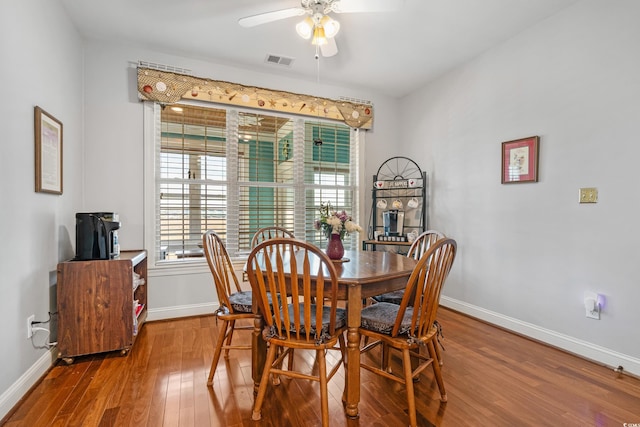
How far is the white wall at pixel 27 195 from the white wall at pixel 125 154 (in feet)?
1.28

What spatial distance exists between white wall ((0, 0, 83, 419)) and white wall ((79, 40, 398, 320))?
1.28ft

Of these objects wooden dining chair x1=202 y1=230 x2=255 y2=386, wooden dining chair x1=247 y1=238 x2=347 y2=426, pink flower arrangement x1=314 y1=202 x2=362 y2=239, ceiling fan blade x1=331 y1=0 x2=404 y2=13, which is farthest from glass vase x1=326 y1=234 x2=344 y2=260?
ceiling fan blade x1=331 y1=0 x2=404 y2=13

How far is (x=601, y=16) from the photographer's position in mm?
2350

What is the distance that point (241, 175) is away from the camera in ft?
11.9

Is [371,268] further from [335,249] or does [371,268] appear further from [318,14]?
[318,14]

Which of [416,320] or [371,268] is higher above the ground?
[371,268]

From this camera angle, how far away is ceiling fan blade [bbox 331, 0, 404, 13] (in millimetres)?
2032

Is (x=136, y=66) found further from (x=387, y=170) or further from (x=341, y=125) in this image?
(x=387, y=170)

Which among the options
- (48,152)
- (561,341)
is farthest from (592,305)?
(48,152)

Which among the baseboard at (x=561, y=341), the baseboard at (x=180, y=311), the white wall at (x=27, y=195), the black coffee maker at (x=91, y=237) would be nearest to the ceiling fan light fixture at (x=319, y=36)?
the white wall at (x=27, y=195)

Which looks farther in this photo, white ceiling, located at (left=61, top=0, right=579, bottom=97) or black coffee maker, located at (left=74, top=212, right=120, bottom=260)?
white ceiling, located at (left=61, top=0, right=579, bottom=97)

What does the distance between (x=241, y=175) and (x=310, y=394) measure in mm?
2430

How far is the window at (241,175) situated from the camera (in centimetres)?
334

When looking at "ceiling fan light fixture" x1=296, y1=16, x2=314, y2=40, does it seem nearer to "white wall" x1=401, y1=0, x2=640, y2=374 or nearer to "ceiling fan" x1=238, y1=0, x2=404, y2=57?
"ceiling fan" x1=238, y1=0, x2=404, y2=57
